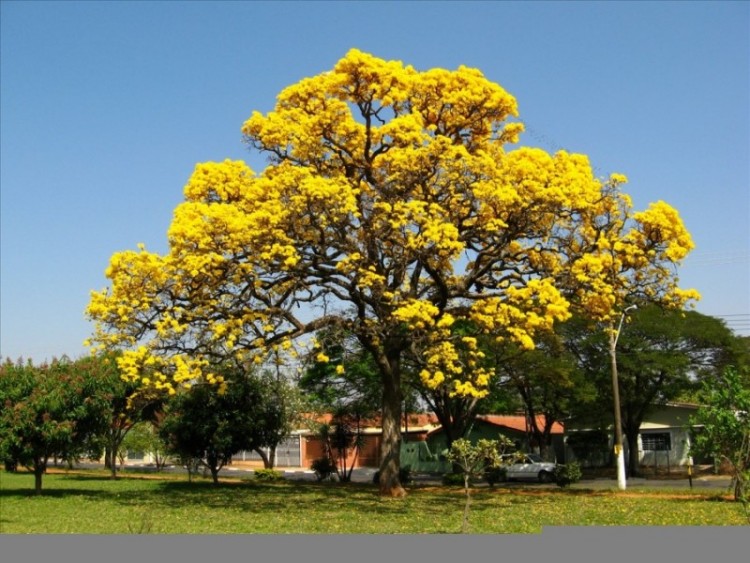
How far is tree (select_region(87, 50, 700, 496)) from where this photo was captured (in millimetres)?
19719

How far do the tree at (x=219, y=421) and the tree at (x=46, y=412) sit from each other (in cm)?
483

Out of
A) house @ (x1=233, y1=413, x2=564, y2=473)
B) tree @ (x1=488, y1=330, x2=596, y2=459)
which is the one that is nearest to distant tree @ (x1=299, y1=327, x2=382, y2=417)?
tree @ (x1=488, y1=330, x2=596, y2=459)

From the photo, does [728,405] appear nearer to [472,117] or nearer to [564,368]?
[472,117]

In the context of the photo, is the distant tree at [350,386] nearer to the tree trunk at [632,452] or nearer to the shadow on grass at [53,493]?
the shadow on grass at [53,493]

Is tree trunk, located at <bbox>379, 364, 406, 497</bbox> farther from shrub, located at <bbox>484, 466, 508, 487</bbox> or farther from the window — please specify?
the window

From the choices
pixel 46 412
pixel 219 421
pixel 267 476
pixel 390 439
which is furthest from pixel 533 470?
pixel 46 412

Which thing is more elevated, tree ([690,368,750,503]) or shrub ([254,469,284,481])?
tree ([690,368,750,503])

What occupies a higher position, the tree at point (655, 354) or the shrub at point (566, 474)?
the tree at point (655, 354)

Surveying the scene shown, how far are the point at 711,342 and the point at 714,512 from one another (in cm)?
2516

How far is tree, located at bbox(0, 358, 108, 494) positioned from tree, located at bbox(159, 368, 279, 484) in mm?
4834

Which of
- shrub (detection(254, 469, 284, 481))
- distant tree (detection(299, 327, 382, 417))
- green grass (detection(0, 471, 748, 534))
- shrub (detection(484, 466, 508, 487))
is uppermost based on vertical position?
distant tree (detection(299, 327, 382, 417))

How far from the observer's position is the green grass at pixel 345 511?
1552cm

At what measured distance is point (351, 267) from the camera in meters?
20.2

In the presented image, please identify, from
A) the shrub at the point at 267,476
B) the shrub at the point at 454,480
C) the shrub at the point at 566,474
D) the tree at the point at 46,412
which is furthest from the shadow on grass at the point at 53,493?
the shrub at the point at 566,474
